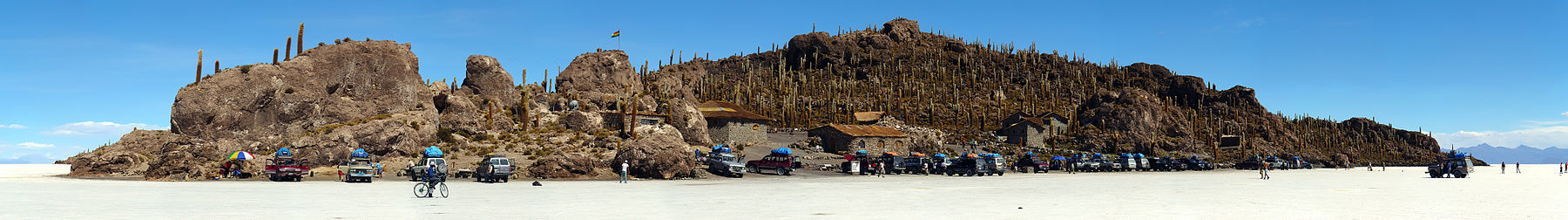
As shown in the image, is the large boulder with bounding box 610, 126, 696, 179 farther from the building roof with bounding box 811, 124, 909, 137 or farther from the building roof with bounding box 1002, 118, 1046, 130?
the building roof with bounding box 1002, 118, 1046, 130

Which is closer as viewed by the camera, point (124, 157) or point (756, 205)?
point (756, 205)

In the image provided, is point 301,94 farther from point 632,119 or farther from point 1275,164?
point 1275,164

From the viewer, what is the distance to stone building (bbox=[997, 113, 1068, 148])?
116m

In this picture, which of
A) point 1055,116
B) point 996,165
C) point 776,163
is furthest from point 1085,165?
point 1055,116

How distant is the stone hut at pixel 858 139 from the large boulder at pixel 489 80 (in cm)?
2753

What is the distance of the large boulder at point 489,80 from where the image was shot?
8438cm

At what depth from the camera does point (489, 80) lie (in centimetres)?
8512

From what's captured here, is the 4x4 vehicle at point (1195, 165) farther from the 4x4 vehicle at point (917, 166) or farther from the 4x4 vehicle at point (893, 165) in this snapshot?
the 4x4 vehicle at point (893, 165)

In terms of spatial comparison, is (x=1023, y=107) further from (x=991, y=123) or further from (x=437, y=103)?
(x=437, y=103)

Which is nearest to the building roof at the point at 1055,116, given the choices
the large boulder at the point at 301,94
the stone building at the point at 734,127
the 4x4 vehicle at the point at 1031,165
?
the stone building at the point at 734,127

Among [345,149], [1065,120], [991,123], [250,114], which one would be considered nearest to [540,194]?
[345,149]

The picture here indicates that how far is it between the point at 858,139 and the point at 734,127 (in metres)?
11.2

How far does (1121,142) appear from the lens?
123062 mm

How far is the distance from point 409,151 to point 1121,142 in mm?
93585
